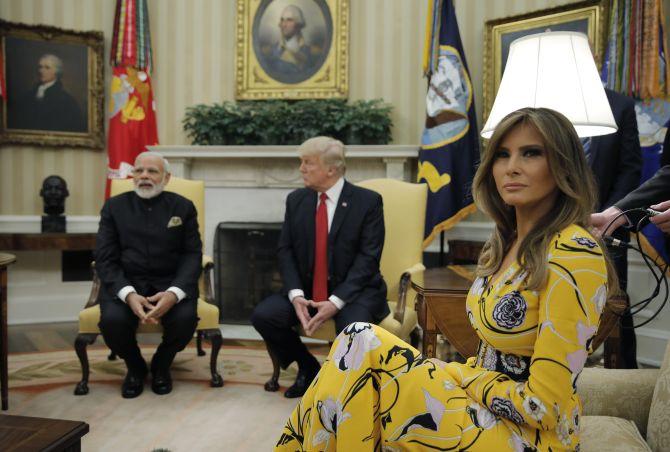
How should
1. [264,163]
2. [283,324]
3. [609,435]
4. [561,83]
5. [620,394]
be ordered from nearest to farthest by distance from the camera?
1. [609,435]
2. [620,394]
3. [561,83]
4. [283,324]
5. [264,163]

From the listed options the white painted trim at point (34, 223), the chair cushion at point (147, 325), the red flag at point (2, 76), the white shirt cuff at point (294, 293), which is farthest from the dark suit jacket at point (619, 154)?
the red flag at point (2, 76)

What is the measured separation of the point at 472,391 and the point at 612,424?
0.48m

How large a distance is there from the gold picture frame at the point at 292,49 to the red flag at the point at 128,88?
2.82 ft

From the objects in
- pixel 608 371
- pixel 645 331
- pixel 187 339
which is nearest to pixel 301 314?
pixel 187 339

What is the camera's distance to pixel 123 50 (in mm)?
4957

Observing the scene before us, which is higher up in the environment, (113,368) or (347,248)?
(347,248)

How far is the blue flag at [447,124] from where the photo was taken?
4309 mm

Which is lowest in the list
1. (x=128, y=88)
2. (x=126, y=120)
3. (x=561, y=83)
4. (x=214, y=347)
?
(x=214, y=347)

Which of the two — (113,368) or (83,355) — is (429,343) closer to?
(83,355)

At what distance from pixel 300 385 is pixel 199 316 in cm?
72

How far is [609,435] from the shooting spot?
1431 mm

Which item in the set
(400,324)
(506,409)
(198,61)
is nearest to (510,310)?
(506,409)

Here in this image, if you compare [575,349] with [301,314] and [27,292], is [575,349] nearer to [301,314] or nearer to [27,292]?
[301,314]

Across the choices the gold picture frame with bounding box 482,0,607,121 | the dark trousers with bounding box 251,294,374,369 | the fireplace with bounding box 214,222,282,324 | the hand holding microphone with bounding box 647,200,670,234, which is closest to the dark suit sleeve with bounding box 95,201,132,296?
the dark trousers with bounding box 251,294,374,369
